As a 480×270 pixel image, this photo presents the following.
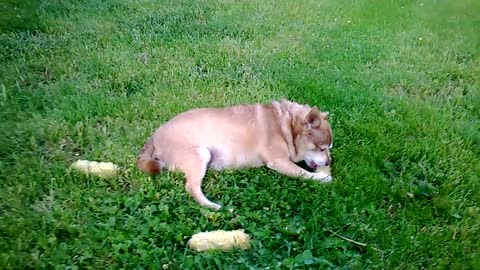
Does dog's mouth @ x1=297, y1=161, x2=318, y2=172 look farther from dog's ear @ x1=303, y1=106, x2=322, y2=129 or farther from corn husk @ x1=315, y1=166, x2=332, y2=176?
dog's ear @ x1=303, y1=106, x2=322, y2=129

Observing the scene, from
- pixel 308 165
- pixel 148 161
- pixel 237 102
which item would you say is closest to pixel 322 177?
pixel 308 165

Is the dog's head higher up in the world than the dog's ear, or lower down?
lower down

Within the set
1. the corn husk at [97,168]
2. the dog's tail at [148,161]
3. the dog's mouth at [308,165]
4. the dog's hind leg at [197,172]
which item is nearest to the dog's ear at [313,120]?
the dog's mouth at [308,165]

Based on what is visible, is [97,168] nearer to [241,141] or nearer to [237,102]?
[241,141]

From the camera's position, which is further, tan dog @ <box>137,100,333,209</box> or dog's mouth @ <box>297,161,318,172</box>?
dog's mouth @ <box>297,161,318,172</box>

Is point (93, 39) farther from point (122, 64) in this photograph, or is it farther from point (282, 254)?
point (282, 254)

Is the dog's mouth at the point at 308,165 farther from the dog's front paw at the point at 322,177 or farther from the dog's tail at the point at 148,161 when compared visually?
the dog's tail at the point at 148,161

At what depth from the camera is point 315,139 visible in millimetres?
4430

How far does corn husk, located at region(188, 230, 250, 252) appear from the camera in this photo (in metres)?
3.41

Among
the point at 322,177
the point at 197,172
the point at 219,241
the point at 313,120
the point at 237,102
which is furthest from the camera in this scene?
the point at 237,102

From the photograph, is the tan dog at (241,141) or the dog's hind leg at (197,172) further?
the tan dog at (241,141)

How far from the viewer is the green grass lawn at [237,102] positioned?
3.49 m

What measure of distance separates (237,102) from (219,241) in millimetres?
2243

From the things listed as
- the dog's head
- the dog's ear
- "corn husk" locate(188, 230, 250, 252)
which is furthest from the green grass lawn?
the dog's ear
